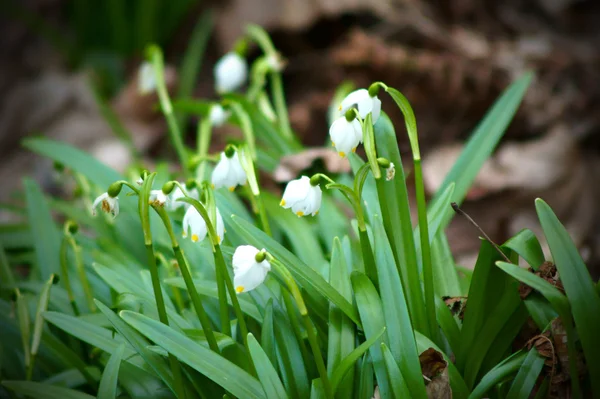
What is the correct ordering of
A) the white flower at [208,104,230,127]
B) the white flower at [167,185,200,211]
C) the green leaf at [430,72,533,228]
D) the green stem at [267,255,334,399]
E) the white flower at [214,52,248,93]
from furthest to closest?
the white flower at [214,52,248,93], the white flower at [208,104,230,127], the green leaf at [430,72,533,228], the white flower at [167,185,200,211], the green stem at [267,255,334,399]

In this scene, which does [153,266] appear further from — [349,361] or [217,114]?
[217,114]

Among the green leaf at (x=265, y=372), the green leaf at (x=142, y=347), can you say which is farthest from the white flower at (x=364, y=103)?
the green leaf at (x=142, y=347)

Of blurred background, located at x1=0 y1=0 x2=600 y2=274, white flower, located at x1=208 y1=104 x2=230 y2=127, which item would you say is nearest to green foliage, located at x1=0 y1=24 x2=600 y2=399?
white flower, located at x1=208 y1=104 x2=230 y2=127

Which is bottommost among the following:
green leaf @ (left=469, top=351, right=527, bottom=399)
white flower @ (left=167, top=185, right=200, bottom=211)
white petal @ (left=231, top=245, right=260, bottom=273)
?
green leaf @ (left=469, top=351, right=527, bottom=399)

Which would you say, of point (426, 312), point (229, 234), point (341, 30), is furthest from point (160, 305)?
point (341, 30)

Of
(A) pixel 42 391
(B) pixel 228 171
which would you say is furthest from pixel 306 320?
(A) pixel 42 391

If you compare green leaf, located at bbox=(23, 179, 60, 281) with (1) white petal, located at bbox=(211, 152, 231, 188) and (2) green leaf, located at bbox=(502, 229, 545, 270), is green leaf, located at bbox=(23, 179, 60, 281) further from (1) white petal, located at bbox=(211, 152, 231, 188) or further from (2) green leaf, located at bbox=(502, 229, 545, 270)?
(2) green leaf, located at bbox=(502, 229, 545, 270)
